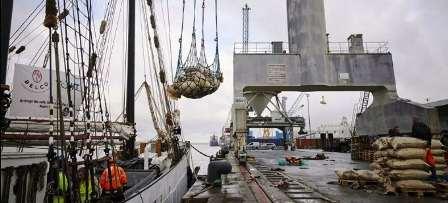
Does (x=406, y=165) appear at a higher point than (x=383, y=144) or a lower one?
lower

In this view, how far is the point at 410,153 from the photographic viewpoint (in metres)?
9.73

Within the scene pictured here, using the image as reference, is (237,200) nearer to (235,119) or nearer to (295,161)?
(295,161)

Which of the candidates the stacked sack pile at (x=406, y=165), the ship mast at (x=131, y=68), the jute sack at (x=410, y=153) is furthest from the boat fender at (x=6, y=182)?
the ship mast at (x=131, y=68)

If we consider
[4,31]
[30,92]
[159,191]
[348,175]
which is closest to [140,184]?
[159,191]

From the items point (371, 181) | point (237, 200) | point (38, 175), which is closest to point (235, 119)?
point (371, 181)

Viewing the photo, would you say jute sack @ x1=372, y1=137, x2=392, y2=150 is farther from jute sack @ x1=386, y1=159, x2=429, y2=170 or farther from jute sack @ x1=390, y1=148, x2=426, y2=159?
jute sack @ x1=386, y1=159, x2=429, y2=170

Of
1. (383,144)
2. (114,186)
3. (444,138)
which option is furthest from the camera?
(444,138)

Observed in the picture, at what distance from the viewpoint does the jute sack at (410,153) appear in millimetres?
9711

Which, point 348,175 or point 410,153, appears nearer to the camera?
point 410,153

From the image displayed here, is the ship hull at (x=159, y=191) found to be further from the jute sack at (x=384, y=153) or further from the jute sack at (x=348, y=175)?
the jute sack at (x=384, y=153)

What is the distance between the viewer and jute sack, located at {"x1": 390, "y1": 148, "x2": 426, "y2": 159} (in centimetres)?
971

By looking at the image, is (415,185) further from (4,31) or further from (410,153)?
(4,31)

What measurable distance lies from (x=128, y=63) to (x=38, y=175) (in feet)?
47.2

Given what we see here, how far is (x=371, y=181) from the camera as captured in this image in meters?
11.4
